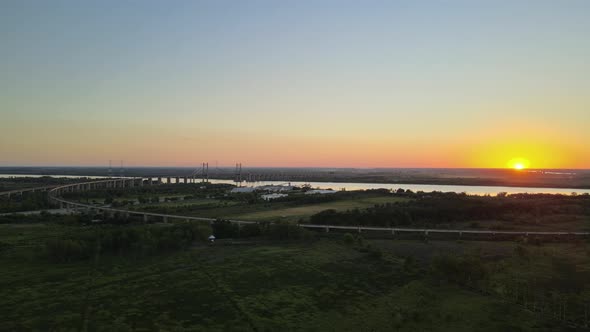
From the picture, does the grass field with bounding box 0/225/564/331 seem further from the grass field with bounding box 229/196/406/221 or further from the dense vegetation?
the grass field with bounding box 229/196/406/221

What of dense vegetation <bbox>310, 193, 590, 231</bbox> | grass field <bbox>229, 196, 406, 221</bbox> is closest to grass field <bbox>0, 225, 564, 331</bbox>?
dense vegetation <bbox>310, 193, 590, 231</bbox>

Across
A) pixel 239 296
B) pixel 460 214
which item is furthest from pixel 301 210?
pixel 239 296

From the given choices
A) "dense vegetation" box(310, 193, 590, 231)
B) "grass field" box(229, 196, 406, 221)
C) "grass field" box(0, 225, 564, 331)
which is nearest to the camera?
"grass field" box(0, 225, 564, 331)

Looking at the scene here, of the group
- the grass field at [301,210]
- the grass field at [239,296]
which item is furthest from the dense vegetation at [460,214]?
the grass field at [239,296]

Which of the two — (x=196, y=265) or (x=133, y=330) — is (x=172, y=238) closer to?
(x=196, y=265)

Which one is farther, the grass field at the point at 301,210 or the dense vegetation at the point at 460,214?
the grass field at the point at 301,210

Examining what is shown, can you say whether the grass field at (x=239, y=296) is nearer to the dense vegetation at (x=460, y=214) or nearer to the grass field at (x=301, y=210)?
the dense vegetation at (x=460, y=214)

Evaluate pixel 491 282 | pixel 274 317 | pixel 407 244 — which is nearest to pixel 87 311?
A: pixel 274 317

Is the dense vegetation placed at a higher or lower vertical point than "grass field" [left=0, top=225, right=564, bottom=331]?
higher
